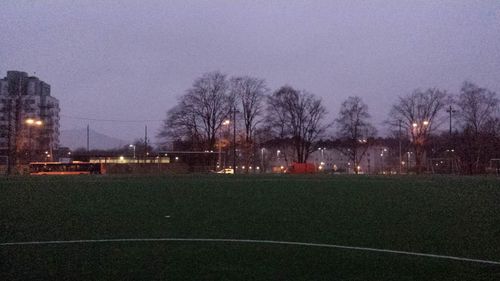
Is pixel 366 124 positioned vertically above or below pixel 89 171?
above

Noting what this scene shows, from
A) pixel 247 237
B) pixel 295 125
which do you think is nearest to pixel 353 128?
pixel 295 125

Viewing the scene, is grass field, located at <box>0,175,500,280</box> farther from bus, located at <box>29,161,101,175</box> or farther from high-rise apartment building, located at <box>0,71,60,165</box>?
bus, located at <box>29,161,101,175</box>

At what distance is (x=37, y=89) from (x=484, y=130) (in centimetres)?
10463

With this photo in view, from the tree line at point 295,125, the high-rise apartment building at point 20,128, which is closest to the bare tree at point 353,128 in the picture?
the tree line at point 295,125

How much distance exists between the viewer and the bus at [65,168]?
69.7 m

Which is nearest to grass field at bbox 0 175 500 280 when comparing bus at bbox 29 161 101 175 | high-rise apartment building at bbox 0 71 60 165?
high-rise apartment building at bbox 0 71 60 165

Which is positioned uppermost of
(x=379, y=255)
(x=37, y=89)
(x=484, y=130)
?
(x=37, y=89)

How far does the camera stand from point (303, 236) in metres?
11.0

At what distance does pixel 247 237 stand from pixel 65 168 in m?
65.5

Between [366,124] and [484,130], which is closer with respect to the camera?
[484,130]

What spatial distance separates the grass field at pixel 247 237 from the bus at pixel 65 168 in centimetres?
5353

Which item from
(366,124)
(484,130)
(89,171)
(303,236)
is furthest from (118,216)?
(366,124)

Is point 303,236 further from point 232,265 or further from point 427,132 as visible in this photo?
point 427,132

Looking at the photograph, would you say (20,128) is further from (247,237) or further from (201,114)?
(247,237)
